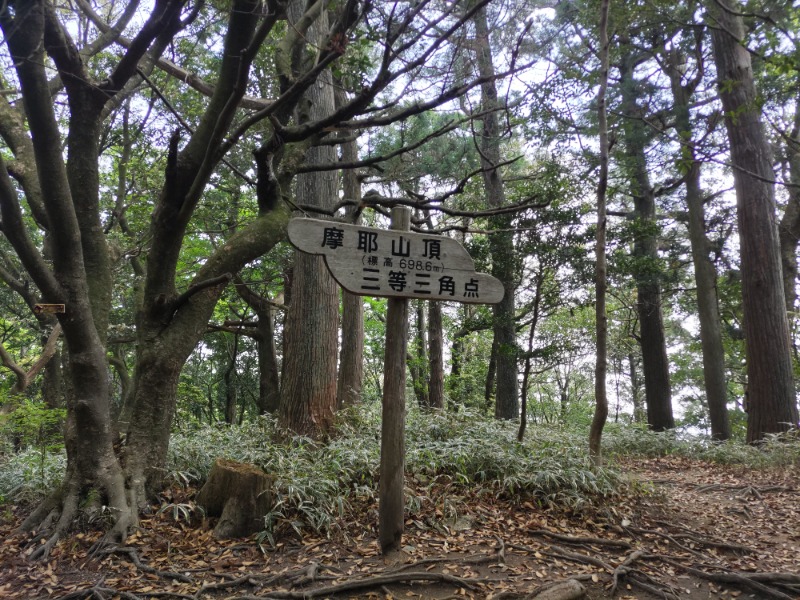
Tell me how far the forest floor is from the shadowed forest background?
0.12 m

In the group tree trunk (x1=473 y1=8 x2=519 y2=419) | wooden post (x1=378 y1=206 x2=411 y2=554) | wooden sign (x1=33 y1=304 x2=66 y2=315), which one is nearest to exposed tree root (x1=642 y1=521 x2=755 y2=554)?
wooden post (x1=378 y1=206 x2=411 y2=554)

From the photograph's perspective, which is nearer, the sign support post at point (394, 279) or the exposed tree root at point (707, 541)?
the sign support post at point (394, 279)

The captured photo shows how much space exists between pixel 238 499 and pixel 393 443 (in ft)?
5.05

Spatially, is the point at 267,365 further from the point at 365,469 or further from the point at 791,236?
the point at 791,236

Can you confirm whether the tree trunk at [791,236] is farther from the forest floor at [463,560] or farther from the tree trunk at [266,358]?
the tree trunk at [266,358]

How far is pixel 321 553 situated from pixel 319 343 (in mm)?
3081

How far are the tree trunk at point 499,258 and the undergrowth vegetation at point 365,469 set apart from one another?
195 cm

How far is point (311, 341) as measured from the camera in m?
6.57

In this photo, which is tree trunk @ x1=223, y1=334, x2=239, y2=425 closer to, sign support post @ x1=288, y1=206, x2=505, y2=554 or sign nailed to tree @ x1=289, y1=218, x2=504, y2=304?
sign support post @ x1=288, y1=206, x2=505, y2=554

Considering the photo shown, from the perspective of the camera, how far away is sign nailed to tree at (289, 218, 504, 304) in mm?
3510

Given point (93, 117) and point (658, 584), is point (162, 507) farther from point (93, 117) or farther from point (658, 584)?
point (658, 584)

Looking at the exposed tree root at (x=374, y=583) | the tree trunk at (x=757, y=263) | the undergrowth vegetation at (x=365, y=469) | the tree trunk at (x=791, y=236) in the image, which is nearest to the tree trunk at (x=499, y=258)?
the undergrowth vegetation at (x=365, y=469)

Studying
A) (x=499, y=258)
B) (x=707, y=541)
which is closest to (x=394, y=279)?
(x=707, y=541)

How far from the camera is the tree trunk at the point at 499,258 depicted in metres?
7.27
